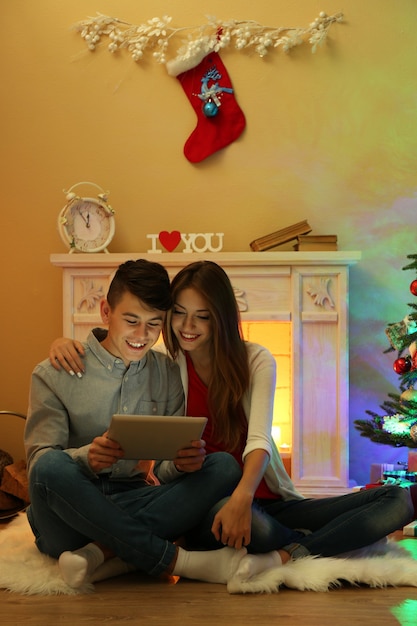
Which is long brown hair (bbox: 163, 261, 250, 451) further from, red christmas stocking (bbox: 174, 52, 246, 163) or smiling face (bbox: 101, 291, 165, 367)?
red christmas stocking (bbox: 174, 52, 246, 163)

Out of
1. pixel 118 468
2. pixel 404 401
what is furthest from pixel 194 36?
pixel 118 468

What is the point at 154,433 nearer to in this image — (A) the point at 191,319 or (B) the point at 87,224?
(A) the point at 191,319

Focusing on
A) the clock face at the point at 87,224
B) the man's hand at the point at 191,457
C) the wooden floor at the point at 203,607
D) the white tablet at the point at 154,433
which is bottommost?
the wooden floor at the point at 203,607

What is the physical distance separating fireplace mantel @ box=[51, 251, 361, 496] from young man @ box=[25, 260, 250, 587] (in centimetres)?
134

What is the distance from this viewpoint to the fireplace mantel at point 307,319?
374cm

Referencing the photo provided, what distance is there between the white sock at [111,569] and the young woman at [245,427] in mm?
195

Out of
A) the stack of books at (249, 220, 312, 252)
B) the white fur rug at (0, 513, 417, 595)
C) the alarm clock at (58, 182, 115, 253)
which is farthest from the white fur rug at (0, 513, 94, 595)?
the stack of books at (249, 220, 312, 252)

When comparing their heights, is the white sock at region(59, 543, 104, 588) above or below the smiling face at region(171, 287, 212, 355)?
below

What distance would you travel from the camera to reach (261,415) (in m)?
2.35

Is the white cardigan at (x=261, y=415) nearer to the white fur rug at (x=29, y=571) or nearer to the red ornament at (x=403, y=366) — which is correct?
the white fur rug at (x=29, y=571)

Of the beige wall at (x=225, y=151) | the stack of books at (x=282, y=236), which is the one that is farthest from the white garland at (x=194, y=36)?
the stack of books at (x=282, y=236)

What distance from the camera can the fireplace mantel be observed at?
147 inches

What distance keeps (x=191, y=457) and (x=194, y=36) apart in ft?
8.33

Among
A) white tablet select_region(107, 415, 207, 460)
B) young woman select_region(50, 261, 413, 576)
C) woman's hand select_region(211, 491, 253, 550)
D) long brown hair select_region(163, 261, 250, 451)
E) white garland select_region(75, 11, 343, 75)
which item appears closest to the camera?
white tablet select_region(107, 415, 207, 460)
